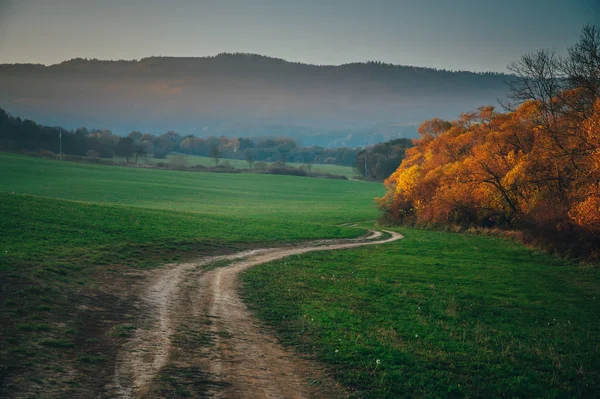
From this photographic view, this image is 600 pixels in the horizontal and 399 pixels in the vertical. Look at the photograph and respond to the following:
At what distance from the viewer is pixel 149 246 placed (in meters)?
31.8

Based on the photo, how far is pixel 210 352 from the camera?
532 inches

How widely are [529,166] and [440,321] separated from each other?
1248 inches

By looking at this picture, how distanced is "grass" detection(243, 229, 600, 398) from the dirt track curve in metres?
0.94

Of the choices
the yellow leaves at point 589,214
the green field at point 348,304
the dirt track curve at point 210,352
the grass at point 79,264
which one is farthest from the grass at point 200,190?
the dirt track curve at point 210,352

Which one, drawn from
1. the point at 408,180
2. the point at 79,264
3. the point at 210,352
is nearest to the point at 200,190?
the point at 408,180

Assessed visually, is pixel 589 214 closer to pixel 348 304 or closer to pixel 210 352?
pixel 348 304

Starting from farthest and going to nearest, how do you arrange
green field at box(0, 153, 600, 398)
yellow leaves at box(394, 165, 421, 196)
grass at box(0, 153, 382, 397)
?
yellow leaves at box(394, 165, 421, 196) < green field at box(0, 153, 600, 398) < grass at box(0, 153, 382, 397)

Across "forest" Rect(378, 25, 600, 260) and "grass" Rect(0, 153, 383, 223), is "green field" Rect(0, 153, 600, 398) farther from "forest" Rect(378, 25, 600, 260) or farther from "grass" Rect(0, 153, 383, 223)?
"grass" Rect(0, 153, 383, 223)

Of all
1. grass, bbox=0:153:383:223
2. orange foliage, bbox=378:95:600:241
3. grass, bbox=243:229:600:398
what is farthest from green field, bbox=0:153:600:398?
grass, bbox=0:153:383:223

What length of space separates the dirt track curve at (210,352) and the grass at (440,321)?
941mm

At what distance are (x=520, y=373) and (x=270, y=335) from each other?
7679mm

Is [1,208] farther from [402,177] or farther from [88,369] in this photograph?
[402,177]

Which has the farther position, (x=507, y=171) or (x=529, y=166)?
(x=507, y=171)

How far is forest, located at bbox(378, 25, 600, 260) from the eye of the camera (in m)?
33.9
